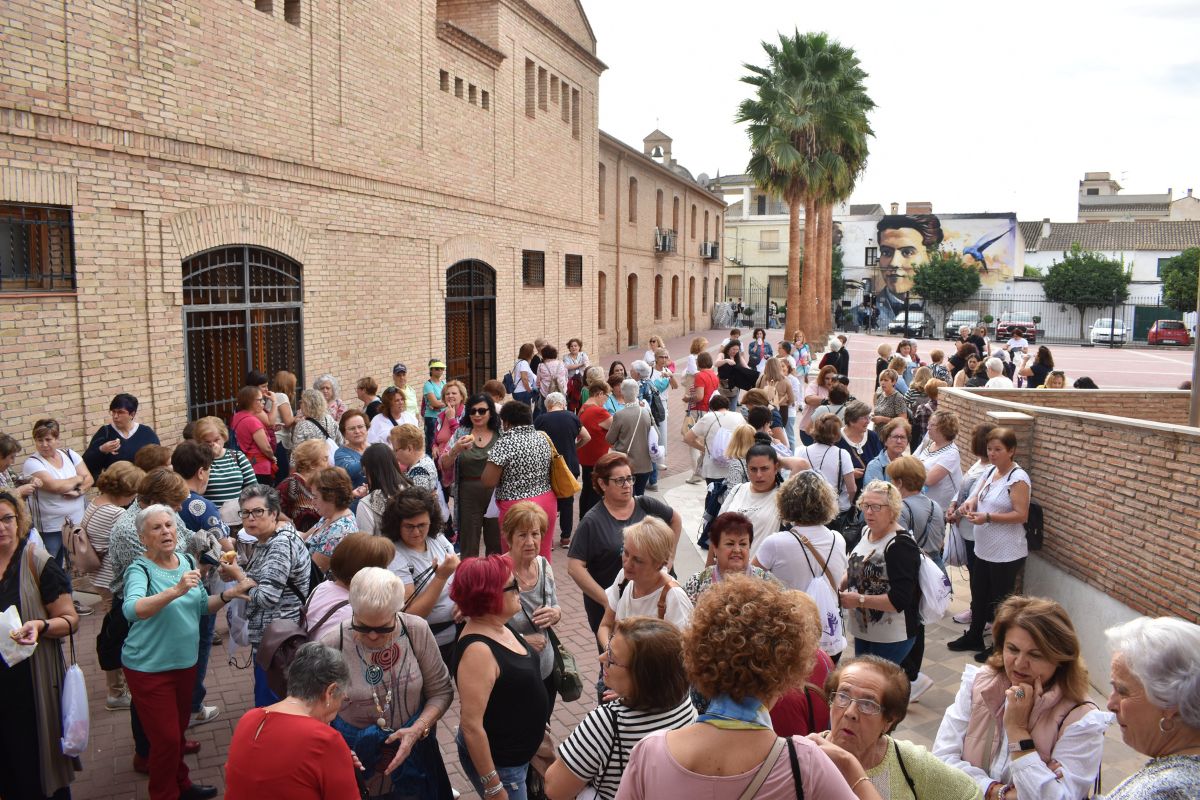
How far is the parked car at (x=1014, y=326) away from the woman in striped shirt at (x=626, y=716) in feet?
113

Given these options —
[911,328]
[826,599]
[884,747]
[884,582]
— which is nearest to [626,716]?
[884,747]

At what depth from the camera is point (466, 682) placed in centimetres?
349

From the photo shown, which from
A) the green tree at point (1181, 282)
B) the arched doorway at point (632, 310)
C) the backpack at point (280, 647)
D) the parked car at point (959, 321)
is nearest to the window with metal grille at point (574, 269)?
the arched doorway at point (632, 310)

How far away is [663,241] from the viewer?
3988cm

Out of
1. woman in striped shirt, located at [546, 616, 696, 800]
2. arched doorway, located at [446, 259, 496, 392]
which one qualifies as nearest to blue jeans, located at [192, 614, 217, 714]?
woman in striped shirt, located at [546, 616, 696, 800]

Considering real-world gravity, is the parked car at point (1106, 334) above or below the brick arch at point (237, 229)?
below

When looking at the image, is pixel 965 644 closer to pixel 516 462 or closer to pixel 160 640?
pixel 516 462

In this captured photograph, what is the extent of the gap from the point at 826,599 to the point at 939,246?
63459 mm

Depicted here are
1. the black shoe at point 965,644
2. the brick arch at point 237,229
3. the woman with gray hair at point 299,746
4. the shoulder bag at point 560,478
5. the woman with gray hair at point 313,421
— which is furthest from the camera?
the brick arch at point 237,229

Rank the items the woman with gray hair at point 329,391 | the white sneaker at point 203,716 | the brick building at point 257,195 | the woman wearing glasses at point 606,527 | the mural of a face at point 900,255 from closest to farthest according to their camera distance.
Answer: the woman wearing glasses at point 606,527 < the white sneaker at point 203,716 < the brick building at point 257,195 < the woman with gray hair at point 329,391 < the mural of a face at point 900,255

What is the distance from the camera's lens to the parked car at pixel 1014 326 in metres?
41.9

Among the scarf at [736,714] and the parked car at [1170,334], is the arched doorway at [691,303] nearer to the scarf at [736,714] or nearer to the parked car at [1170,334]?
the parked car at [1170,334]

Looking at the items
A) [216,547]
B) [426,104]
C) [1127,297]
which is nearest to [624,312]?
[426,104]

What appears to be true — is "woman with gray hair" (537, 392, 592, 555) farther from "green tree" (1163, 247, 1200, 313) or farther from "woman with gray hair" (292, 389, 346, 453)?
"green tree" (1163, 247, 1200, 313)
